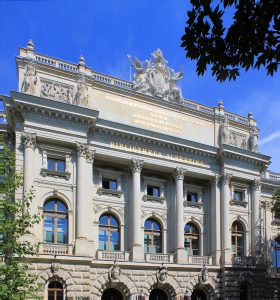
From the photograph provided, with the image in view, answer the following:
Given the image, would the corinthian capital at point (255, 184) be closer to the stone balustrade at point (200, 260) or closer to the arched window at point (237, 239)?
the arched window at point (237, 239)

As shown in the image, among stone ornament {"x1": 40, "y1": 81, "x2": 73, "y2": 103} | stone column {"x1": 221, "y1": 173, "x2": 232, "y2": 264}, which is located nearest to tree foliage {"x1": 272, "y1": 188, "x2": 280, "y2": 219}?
stone column {"x1": 221, "y1": 173, "x2": 232, "y2": 264}

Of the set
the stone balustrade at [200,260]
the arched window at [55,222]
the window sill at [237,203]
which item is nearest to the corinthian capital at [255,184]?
the window sill at [237,203]

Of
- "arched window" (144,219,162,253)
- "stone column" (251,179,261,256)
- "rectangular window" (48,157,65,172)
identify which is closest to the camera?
"rectangular window" (48,157,65,172)

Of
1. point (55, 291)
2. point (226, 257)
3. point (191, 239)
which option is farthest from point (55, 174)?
point (226, 257)

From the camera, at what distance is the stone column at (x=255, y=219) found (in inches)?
1745

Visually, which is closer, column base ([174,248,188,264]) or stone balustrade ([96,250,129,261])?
stone balustrade ([96,250,129,261])

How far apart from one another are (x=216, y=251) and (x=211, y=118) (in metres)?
11.0

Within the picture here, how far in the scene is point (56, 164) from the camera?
3531 centimetres

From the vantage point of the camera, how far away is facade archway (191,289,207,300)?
40.8 meters

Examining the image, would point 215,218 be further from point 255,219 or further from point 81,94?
point 81,94

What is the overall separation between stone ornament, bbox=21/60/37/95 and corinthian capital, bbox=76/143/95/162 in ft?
15.4

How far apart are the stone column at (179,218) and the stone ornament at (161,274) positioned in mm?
1709

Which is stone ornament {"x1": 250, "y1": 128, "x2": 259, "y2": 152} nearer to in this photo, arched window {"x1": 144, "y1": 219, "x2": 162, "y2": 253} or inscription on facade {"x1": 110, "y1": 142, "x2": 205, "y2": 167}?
inscription on facade {"x1": 110, "y1": 142, "x2": 205, "y2": 167}

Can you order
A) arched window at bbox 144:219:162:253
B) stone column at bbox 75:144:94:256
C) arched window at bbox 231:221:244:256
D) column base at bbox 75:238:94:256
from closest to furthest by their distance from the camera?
column base at bbox 75:238:94:256 → stone column at bbox 75:144:94:256 → arched window at bbox 144:219:162:253 → arched window at bbox 231:221:244:256
